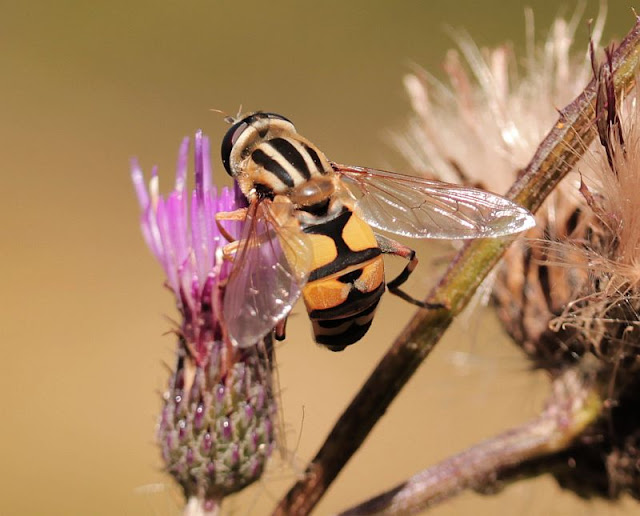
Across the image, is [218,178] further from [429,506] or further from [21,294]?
[429,506]

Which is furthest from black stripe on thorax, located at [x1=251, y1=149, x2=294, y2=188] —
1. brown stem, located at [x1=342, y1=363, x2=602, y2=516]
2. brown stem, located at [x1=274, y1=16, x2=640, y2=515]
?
brown stem, located at [x1=342, y1=363, x2=602, y2=516]

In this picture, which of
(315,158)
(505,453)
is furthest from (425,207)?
(505,453)

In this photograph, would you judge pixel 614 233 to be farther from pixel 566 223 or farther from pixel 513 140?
pixel 513 140

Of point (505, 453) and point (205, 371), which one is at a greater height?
point (205, 371)

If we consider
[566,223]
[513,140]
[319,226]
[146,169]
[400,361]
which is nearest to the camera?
[400,361]

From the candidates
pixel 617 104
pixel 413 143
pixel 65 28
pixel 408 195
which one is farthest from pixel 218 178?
pixel 617 104

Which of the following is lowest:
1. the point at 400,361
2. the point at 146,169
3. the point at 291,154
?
the point at 146,169

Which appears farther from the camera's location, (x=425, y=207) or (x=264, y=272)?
(x=425, y=207)
